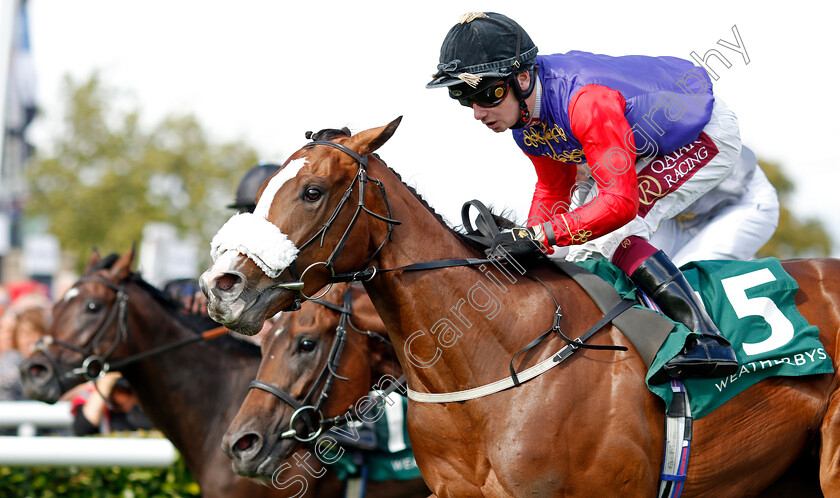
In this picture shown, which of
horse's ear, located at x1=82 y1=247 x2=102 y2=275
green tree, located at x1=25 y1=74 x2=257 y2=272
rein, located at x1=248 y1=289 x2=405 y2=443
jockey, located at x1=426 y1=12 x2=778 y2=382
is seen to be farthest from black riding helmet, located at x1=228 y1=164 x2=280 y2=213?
green tree, located at x1=25 y1=74 x2=257 y2=272

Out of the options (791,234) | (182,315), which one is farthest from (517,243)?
(791,234)

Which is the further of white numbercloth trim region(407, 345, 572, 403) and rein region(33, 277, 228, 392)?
rein region(33, 277, 228, 392)

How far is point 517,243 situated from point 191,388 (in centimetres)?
261

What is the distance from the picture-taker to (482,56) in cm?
279

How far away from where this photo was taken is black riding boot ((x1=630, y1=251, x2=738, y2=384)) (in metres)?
2.63

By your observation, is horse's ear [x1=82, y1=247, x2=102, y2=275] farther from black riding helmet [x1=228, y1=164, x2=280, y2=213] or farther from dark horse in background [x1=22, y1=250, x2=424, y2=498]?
black riding helmet [x1=228, y1=164, x2=280, y2=213]

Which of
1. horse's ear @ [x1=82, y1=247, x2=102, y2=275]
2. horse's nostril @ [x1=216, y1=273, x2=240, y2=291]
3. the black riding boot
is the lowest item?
horse's ear @ [x1=82, y1=247, x2=102, y2=275]

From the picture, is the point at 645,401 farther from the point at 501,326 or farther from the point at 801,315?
the point at 801,315

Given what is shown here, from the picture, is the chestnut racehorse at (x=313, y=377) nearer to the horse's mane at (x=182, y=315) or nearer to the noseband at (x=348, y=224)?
the horse's mane at (x=182, y=315)

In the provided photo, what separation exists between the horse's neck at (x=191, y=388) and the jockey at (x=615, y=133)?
227cm

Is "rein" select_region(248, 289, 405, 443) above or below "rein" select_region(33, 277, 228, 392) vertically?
above

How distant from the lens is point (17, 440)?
4.95m

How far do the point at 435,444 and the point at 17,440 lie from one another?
350cm

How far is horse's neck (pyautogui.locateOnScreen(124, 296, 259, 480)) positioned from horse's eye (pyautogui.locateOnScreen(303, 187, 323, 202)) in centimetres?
Result: 228
